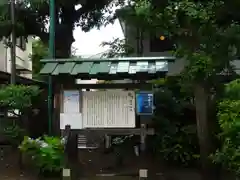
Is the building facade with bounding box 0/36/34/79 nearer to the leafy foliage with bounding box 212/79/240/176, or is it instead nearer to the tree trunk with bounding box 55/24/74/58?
the tree trunk with bounding box 55/24/74/58

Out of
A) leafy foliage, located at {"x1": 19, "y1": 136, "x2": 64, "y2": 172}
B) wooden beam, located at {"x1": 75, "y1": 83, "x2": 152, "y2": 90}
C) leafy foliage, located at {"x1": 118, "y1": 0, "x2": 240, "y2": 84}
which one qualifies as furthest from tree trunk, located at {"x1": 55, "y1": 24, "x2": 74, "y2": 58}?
leafy foliage, located at {"x1": 118, "y1": 0, "x2": 240, "y2": 84}

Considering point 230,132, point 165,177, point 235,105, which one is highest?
point 235,105

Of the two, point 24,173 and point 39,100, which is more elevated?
point 39,100

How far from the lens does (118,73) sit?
810 centimetres

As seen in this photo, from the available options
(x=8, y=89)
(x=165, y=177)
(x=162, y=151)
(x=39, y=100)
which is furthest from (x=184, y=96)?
(x=8, y=89)

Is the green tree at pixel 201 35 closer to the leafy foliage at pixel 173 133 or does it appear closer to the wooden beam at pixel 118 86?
the wooden beam at pixel 118 86

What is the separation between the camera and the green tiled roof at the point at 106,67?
8141 mm

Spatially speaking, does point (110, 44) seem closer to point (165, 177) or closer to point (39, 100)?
point (39, 100)

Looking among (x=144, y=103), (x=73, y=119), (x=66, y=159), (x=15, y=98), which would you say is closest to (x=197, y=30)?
(x=144, y=103)

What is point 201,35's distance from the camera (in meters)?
8.13

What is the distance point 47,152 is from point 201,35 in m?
4.31

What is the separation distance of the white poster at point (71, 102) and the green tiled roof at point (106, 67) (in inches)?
18.2

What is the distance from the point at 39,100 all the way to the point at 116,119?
11.0ft

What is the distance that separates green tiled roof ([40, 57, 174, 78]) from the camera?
8141mm
